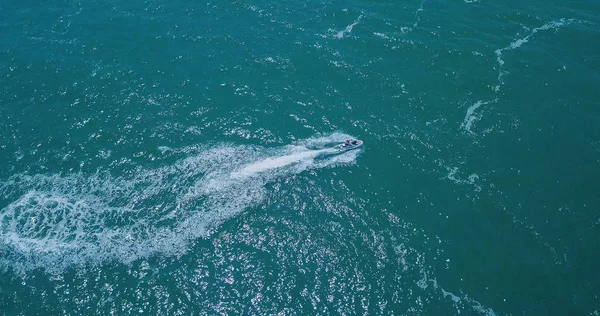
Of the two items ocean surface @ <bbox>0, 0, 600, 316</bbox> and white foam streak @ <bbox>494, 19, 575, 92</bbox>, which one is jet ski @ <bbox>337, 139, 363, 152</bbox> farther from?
white foam streak @ <bbox>494, 19, 575, 92</bbox>

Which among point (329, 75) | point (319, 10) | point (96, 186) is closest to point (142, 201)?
point (96, 186)

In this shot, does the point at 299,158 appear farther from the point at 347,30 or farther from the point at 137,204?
the point at 347,30

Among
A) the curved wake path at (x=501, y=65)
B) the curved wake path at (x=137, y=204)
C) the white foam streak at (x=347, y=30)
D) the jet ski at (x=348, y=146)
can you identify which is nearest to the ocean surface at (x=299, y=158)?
the curved wake path at (x=137, y=204)

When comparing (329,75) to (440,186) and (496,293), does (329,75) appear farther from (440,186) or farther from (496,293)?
(496,293)

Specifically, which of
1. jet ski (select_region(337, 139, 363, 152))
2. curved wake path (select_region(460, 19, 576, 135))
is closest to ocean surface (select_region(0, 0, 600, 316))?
curved wake path (select_region(460, 19, 576, 135))

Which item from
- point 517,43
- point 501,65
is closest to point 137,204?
point 501,65

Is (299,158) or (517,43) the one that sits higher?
(517,43)

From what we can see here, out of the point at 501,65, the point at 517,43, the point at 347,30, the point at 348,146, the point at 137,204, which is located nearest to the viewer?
the point at 137,204

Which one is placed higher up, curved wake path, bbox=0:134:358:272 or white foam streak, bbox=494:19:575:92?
white foam streak, bbox=494:19:575:92
